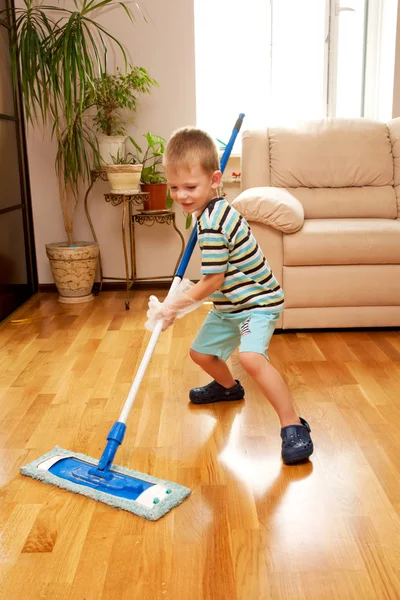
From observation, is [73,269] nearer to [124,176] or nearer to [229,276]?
[124,176]

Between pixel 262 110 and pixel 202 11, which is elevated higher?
pixel 202 11

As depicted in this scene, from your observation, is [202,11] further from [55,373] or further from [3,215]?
[55,373]

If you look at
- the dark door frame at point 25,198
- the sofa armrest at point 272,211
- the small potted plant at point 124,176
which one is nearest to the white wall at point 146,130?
the dark door frame at point 25,198

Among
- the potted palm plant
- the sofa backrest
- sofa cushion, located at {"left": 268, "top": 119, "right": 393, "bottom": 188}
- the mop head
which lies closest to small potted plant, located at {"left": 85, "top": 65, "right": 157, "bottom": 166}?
the potted palm plant

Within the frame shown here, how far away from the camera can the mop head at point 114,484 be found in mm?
1530

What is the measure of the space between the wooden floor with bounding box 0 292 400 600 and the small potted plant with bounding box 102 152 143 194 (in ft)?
3.63

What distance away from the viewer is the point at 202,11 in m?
4.05

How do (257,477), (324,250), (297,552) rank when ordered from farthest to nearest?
(324,250) → (257,477) → (297,552)

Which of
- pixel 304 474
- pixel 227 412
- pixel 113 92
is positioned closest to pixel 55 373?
pixel 227 412

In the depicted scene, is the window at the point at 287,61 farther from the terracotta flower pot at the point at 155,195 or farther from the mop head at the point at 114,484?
the mop head at the point at 114,484

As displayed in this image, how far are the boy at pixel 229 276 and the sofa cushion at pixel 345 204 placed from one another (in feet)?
4.98

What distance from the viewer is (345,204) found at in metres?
3.34

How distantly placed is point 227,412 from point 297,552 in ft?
2.59

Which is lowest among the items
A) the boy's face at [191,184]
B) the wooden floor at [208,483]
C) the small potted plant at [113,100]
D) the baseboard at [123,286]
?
the baseboard at [123,286]
